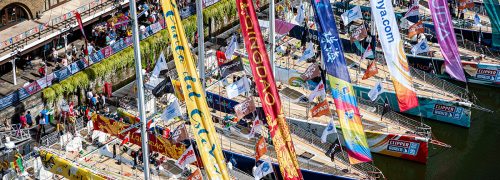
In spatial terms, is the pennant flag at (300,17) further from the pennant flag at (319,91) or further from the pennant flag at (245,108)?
the pennant flag at (245,108)

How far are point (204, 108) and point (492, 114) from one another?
30895mm

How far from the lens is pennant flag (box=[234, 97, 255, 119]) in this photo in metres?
58.3

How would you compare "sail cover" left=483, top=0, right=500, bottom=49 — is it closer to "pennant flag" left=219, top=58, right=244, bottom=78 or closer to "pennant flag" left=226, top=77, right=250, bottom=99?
"pennant flag" left=219, top=58, right=244, bottom=78

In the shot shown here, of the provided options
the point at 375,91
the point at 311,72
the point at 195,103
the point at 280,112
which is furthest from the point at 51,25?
the point at 195,103

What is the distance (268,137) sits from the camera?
61.0 metres

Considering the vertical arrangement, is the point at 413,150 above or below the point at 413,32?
below

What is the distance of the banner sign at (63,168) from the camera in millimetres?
55394

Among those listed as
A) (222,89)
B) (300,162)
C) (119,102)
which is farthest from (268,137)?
(119,102)

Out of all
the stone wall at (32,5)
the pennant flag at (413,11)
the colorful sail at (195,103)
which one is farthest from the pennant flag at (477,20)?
the colorful sail at (195,103)

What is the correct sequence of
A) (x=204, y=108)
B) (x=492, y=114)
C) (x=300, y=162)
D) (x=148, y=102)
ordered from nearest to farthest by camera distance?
1. (x=204, y=108)
2. (x=300, y=162)
3. (x=148, y=102)
4. (x=492, y=114)

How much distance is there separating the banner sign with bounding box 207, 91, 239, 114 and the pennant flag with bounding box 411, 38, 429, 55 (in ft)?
51.7

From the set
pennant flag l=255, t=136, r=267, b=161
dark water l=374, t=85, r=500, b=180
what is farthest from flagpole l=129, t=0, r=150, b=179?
dark water l=374, t=85, r=500, b=180

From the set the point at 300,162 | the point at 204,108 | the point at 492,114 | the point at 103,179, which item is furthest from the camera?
the point at 492,114

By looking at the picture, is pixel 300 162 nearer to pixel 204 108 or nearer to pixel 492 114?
pixel 204 108
